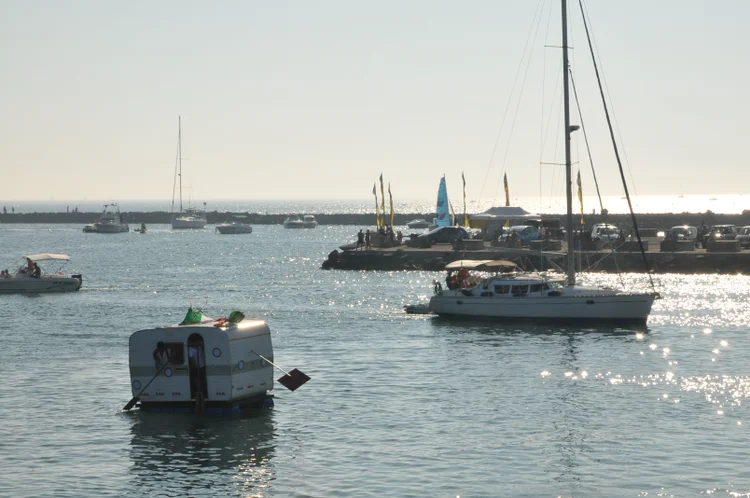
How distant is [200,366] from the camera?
36.2 meters

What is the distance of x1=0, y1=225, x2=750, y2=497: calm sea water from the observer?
2939 cm

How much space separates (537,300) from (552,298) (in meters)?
0.80

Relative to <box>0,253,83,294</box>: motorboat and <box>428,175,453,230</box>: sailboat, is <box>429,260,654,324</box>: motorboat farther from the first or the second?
<box>428,175,453,230</box>: sailboat

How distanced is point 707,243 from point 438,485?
2811 inches

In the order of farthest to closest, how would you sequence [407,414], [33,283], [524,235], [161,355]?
[524,235], [33,283], [407,414], [161,355]

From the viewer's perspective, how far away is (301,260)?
12712cm

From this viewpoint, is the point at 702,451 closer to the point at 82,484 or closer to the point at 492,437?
the point at 492,437

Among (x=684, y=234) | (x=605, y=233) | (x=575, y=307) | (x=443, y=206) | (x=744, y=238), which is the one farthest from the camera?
(x=443, y=206)

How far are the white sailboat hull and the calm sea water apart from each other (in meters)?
0.83

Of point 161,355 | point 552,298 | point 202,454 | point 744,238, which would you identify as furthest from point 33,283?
point 744,238

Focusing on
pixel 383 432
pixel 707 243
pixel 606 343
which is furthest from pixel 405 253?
pixel 383 432

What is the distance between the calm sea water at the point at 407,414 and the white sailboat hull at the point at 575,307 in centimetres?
83

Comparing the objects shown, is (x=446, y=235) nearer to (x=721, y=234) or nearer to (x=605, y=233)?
(x=605, y=233)

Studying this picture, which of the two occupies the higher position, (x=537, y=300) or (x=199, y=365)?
(x=537, y=300)
